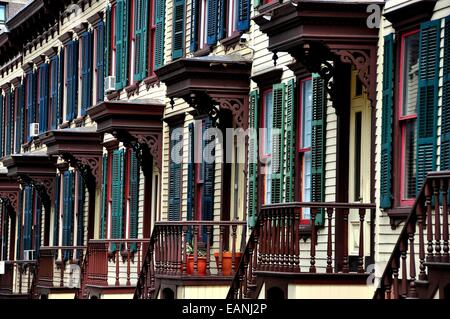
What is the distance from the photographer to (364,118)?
21766mm

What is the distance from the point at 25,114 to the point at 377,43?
2900 centimetres

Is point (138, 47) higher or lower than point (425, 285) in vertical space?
higher

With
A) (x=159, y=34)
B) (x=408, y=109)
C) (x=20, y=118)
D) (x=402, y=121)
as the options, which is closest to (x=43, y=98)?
(x=20, y=118)

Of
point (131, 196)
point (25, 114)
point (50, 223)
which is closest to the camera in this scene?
point (131, 196)

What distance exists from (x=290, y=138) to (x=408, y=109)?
436 centimetres

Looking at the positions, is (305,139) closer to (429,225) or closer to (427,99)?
(427,99)

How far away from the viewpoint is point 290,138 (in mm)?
24344

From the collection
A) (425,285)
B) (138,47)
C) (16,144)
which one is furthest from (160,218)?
(16,144)

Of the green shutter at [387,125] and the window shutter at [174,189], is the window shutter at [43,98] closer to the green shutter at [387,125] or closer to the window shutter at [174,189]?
the window shutter at [174,189]

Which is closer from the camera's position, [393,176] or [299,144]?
[393,176]

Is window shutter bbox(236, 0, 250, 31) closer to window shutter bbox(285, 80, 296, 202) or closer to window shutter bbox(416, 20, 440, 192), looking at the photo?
Answer: window shutter bbox(285, 80, 296, 202)

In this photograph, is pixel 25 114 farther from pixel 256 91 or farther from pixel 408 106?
pixel 408 106

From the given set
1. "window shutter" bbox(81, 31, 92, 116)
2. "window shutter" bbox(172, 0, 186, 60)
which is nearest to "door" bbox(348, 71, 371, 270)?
"window shutter" bbox(172, 0, 186, 60)
